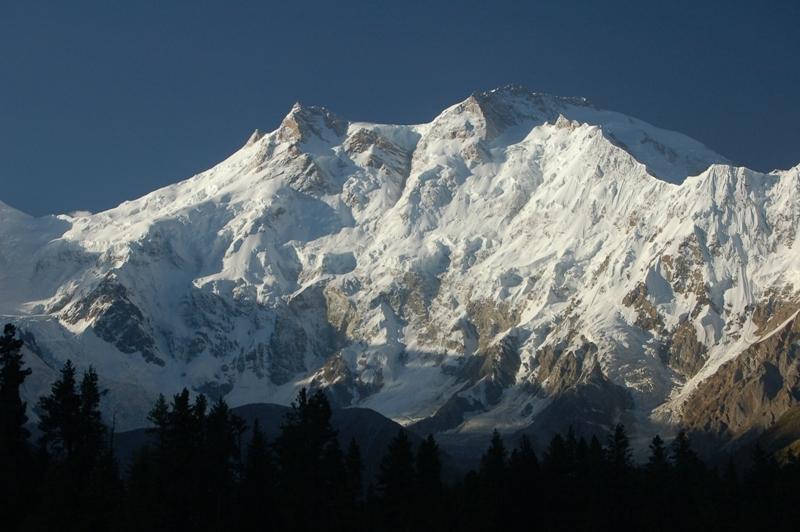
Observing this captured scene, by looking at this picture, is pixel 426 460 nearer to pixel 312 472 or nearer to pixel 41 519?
pixel 312 472

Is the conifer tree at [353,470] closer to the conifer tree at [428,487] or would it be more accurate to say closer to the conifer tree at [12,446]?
the conifer tree at [428,487]

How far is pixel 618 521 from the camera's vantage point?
134m

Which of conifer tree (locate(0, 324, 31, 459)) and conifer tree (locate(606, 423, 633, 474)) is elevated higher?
conifer tree (locate(0, 324, 31, 459))

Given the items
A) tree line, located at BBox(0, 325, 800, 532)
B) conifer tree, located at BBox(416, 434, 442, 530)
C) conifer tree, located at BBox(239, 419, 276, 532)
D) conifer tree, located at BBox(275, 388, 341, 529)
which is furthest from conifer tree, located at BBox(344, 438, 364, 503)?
conifer tree, located at BBox(239, 419, 276, 532)

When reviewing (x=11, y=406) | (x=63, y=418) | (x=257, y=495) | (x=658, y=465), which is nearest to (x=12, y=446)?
(x=11, y=406)

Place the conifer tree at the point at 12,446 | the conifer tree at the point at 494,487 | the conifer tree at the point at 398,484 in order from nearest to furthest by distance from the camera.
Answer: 1. the conifer tree at the point at 12,446
2. the conifer tree at the point at 494,487
3. the conifer tree at the point at 398,484

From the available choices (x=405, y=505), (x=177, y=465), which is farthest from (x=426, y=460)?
(x=177, y=465)

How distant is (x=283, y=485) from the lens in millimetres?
128875

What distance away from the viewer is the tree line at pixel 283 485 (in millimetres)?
113438

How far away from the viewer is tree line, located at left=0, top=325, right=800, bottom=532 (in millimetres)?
113438

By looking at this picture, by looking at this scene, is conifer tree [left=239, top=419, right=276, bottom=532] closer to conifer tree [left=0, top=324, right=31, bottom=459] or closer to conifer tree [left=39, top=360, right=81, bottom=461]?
conifer tree [left=39, top=360, right=81, bottom=461]

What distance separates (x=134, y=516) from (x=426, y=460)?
3369 cm

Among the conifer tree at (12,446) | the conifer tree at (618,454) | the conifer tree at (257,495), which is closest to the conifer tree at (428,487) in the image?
the conifer tree at (257,495)

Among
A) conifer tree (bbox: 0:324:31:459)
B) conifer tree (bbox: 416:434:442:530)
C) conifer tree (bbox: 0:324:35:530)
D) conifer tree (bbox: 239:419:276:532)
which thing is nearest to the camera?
conifer tree (bbox: 0:324:35:530)
